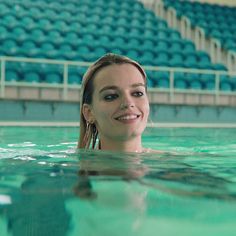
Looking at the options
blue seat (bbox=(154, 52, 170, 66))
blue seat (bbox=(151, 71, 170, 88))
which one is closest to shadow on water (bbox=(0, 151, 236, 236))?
blue seat (bbox=(151, 71, 170, 88))

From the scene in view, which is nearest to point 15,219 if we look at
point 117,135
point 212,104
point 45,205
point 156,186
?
point 45,205

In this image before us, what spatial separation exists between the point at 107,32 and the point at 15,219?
894cm

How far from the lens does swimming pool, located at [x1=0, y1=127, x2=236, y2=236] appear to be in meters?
1.03

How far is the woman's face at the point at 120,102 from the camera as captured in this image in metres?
2.14

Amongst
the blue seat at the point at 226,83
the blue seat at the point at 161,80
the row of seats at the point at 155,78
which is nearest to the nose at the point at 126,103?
the row of seats at the point at 155,78

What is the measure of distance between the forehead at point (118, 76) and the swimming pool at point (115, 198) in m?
0.40

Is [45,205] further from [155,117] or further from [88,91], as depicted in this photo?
[155,117]

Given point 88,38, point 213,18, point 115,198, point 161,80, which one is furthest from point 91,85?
point 213,18

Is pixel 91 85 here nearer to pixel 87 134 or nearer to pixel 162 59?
pixel 87 134

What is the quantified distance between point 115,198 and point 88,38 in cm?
A: 832

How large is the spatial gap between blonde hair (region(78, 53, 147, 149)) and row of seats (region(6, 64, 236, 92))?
516 centimetres

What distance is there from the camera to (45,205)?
1.19 metres

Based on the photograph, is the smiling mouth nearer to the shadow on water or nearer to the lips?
the lips

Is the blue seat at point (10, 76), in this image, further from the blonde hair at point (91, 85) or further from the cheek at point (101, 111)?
the cheek at point (101, 111)
